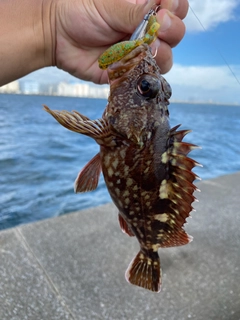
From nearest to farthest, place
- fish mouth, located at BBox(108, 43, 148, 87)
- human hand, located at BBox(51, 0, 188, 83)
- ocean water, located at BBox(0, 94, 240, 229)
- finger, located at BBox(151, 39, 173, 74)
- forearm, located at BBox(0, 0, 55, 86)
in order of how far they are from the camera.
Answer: fish mouth, located at BBox(108, 43, 148, 87)
human hand, located at BBox(51, 0, 188, 83)
finger, located at BBox(151, 39, 173, 74)
forearm, located at BBox(0, 0, 55, 86)
ocean water, located at BBox(0, 94, 240, 229)

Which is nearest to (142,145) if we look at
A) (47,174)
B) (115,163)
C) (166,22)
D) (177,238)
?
(115,163)

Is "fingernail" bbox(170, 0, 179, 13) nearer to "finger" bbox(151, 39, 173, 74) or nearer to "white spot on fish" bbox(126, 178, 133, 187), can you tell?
"finger" bbox(151, 39, 173, 74)

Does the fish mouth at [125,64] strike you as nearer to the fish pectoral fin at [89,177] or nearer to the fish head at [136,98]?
the fish head at [136,98]

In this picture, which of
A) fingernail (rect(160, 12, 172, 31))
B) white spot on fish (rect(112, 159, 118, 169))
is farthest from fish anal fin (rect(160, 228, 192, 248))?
fingernail (rect(160, 12, 172, 31))

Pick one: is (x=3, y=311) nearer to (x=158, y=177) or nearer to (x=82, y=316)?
(x=82, y=316)

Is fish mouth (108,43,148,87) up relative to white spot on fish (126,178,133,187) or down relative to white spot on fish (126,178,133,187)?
up

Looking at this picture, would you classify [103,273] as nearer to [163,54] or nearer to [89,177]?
[89,177]
